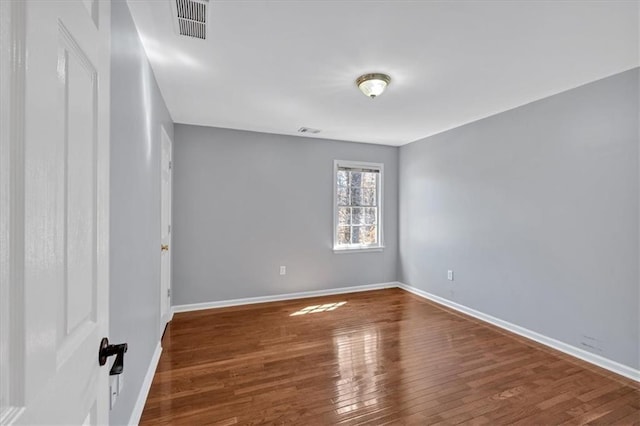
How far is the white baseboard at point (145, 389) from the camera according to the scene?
1853 mm

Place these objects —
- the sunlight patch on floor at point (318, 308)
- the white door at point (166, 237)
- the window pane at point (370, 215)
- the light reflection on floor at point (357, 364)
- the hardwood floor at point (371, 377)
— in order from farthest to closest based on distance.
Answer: the window pane at point (370, 215) → the sunlight patch on floor at point (318, 308) → the white door at point (166, 237) → the light reflection on floor at point (357, 364) → the hardwood floor at point (371, 377)

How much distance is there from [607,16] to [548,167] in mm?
1523

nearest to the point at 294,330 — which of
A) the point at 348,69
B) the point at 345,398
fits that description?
the point at 345,398

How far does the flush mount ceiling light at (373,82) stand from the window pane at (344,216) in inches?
96.3

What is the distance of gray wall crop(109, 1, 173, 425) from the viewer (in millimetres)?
1484

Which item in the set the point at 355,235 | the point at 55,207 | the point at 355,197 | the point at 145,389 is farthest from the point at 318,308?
the point at 55,207

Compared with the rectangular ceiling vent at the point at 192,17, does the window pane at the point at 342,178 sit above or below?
below

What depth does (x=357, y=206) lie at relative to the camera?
504 centimetres

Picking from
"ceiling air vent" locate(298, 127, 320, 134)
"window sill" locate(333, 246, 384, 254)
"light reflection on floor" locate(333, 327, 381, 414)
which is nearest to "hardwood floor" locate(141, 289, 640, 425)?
"light reflection on floor" locate(333, 327, 381, 414)

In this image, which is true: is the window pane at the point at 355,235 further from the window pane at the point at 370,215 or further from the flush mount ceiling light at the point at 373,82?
the flush mount ceiling light at the point at 373,82

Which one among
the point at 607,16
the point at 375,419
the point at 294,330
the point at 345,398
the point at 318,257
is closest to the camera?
the point at 607,16

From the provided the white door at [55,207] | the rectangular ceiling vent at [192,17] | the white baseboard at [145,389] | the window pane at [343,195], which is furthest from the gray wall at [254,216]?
the white door at [55,207]

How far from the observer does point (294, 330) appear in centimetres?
336

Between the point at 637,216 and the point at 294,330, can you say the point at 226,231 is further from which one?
the point at 637,216
